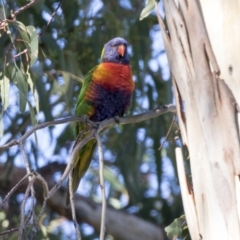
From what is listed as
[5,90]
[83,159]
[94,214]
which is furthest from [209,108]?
[94,214]

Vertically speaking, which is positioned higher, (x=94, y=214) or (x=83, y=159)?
(x=83, y=159)

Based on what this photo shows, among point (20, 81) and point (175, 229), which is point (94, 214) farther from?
point (175, 229)

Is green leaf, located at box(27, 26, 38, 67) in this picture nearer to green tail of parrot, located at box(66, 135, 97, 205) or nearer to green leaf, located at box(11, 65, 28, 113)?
green leaf, located at box(11, 65, 28, 113)

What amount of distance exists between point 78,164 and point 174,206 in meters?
1.03

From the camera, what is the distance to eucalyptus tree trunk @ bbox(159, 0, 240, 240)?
48.9 inches

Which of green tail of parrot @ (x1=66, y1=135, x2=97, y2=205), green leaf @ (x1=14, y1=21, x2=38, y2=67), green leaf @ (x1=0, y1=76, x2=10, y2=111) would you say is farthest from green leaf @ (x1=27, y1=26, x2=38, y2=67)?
green tail of parrot @ (x1=66, y1=135, x2=97, y2=205)

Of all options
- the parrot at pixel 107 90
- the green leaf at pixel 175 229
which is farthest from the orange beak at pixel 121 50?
the green leaf at pixel 175 229

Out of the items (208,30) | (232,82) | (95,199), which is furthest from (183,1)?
(95,199)

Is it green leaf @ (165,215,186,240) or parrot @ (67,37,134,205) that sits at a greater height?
parrot @ (67,37,134,205)

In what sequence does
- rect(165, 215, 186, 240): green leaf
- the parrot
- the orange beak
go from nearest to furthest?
rect(165, 215, 186, 240): green leaf → the parrot → the orange beak

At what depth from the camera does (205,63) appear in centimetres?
131

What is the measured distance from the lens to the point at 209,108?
1.28 metres

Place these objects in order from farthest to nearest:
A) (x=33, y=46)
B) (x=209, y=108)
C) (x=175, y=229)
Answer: (x=33, y=46), (x=175, y=229), (x=209, y=108)

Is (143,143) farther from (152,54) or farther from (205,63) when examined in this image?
(205,63)
